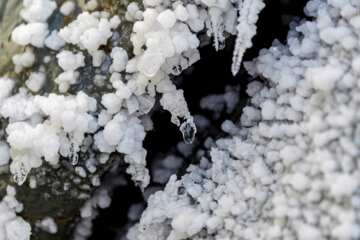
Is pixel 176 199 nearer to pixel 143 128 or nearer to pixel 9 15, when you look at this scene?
pixel 143 128

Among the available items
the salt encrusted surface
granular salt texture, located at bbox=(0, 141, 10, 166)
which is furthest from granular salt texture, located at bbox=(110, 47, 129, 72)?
granular salt texture, located at bbox=(0, 141, 10, 166)

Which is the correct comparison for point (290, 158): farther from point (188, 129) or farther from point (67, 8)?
point (67, 8)

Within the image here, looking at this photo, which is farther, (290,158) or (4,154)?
(4,154)

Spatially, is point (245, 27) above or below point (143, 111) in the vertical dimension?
above

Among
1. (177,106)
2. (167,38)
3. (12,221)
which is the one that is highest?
(167,38)

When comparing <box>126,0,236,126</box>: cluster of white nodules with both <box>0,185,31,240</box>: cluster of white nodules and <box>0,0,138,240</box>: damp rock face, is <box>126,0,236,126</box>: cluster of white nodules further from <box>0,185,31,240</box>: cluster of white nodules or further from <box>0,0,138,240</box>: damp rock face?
<box>0,185,31,240</box>: cluster of white nodules

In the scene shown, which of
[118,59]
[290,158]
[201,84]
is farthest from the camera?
[201,84]

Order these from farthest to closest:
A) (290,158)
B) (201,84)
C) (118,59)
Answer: (201,84) → (118,59) → (290,158)

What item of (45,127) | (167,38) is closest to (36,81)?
(45,127)
